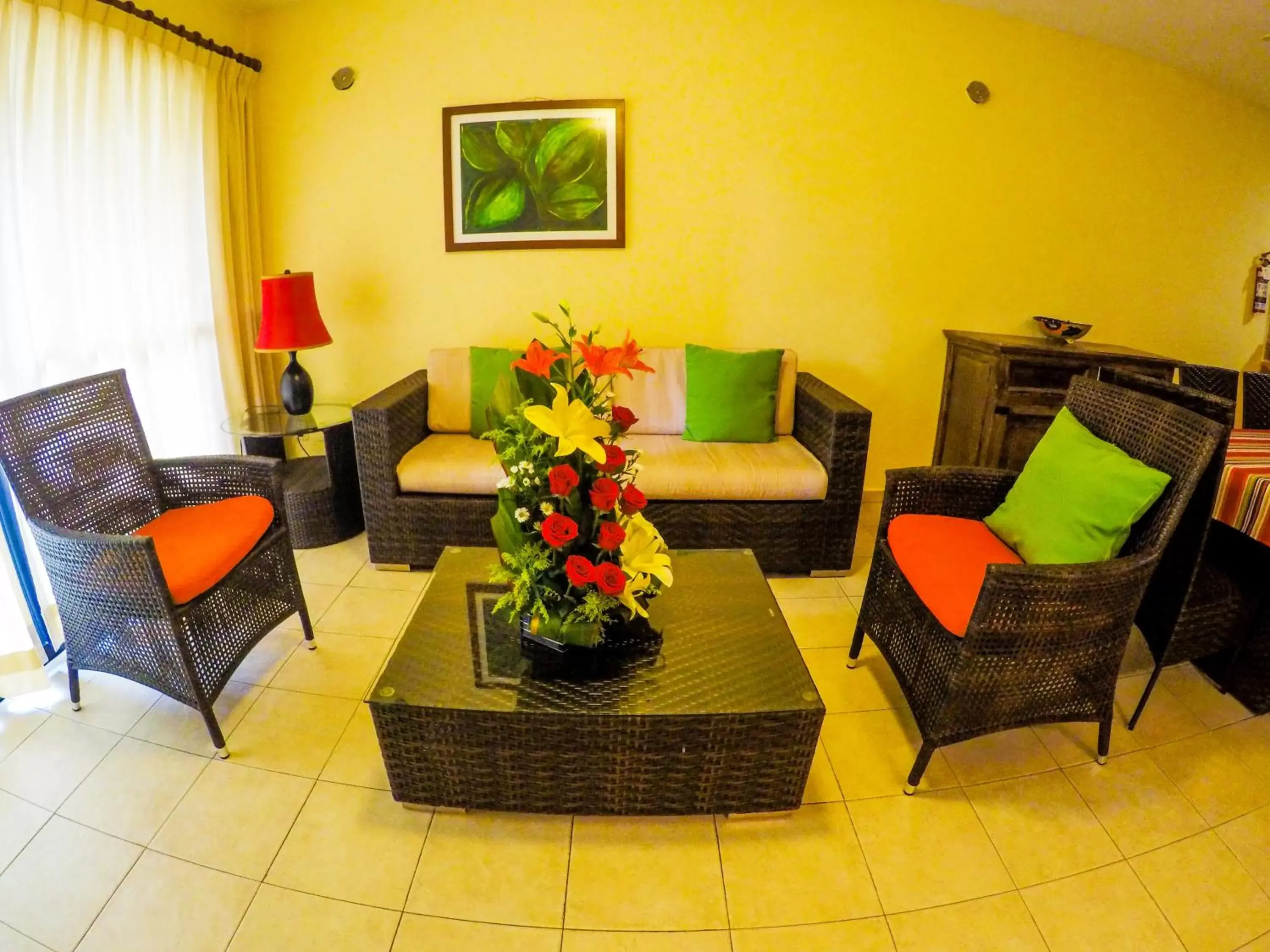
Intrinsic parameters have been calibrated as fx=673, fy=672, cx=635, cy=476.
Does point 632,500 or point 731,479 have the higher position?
point 632,500

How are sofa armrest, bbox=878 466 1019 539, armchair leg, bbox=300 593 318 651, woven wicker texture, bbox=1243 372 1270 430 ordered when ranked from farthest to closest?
1. woven wicker texture, bbox=1243 372 1270 430
2. armchair leg, bbox=300 593 318 651
3. sofa armrest, bbox=878 466 1019 539

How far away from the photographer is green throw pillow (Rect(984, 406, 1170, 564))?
1739mm

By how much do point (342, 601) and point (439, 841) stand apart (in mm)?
1216

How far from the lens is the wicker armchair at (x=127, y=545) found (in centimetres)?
175

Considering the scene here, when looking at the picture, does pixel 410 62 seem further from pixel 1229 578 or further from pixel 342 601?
pixel 1229 578

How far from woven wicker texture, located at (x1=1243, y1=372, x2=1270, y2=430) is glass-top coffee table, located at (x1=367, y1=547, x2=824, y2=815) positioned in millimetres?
2085

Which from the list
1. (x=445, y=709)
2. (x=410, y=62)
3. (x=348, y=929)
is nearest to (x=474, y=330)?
(x=410, y=62)

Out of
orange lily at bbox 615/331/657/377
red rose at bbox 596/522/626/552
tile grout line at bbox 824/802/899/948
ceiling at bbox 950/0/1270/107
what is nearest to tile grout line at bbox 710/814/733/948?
tile grout line at bbox 824/802/899/948

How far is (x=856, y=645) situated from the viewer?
2.24 meters

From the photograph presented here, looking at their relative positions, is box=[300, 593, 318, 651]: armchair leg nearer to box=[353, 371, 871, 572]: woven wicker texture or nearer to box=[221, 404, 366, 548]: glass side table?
box=[353, 371, 871, 572]: woven wicker texture

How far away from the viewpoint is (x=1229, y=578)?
6.76 feet

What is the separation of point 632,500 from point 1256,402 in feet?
8.03

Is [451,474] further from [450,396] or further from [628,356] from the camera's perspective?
[628,356]

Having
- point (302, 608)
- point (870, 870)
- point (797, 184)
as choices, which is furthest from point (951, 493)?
point (302, 608)
